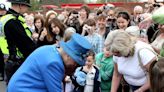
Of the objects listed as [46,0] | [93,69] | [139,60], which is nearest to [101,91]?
[93,69]

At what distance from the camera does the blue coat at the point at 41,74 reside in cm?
335

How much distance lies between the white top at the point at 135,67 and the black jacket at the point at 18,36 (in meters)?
1.42

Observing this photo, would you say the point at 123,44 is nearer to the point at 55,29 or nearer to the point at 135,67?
the point at 135,67

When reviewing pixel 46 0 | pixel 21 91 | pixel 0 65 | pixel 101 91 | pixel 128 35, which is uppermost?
pixel 128 35

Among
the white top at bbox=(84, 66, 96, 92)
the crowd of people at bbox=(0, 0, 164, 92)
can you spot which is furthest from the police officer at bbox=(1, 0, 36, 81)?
the white top at bbox=(84, 66, 96, 92)

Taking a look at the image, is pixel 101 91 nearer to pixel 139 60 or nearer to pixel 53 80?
pixel 139 60

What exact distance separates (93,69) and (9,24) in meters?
1.30

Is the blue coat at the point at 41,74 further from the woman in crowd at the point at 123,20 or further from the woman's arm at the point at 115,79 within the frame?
the woman in crowd at the point at 123,20

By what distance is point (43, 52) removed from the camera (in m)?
3.49

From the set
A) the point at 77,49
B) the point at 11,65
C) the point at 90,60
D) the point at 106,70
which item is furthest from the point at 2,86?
the point at 77,49

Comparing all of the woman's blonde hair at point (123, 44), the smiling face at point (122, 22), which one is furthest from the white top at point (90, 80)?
the woman's blonde hair at point (123, 44)

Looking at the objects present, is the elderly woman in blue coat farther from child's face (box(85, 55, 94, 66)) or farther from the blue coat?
child's face (box(85, 55, 94, 66))

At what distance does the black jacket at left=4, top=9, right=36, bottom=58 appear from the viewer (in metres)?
5.62

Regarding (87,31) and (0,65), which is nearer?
(87,31)
